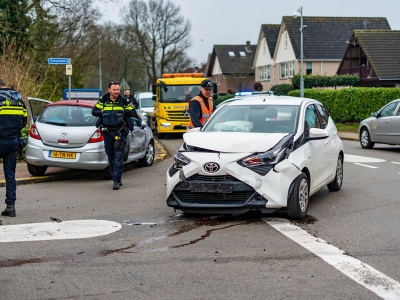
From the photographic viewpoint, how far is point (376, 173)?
13.4m

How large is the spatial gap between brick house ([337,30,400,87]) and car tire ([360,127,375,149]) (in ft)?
87.0

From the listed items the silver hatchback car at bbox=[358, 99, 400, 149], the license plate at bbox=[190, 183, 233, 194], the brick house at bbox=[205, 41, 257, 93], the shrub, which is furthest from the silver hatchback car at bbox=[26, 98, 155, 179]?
the brick house at bbox=[205, 41, 257, 93]

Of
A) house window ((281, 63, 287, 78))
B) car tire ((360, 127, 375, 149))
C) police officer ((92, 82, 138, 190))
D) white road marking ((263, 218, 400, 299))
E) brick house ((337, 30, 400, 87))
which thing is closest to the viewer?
white road marking ((263, 218, 400, 299))

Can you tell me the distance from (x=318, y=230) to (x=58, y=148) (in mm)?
6529

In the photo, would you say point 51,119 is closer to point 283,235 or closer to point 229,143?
point 229,143

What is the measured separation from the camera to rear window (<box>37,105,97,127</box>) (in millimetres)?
12871

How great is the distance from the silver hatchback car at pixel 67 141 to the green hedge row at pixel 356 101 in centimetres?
1932

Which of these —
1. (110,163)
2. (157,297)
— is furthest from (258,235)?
(110,163)

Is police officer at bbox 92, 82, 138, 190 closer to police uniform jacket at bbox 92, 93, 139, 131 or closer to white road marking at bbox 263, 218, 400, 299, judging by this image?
police uniform jacket at bbox 92, 93, 139, 131

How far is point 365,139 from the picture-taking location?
2089 cm

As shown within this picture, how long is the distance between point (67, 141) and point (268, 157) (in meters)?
5.71

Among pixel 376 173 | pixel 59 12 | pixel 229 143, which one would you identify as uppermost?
pixel 59 12

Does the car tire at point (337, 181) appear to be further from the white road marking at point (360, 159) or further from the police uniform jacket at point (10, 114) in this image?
the white road marking at point (360, 159)

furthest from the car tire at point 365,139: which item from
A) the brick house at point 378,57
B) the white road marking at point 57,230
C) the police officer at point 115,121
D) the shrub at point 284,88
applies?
the shrub at point 284,88
